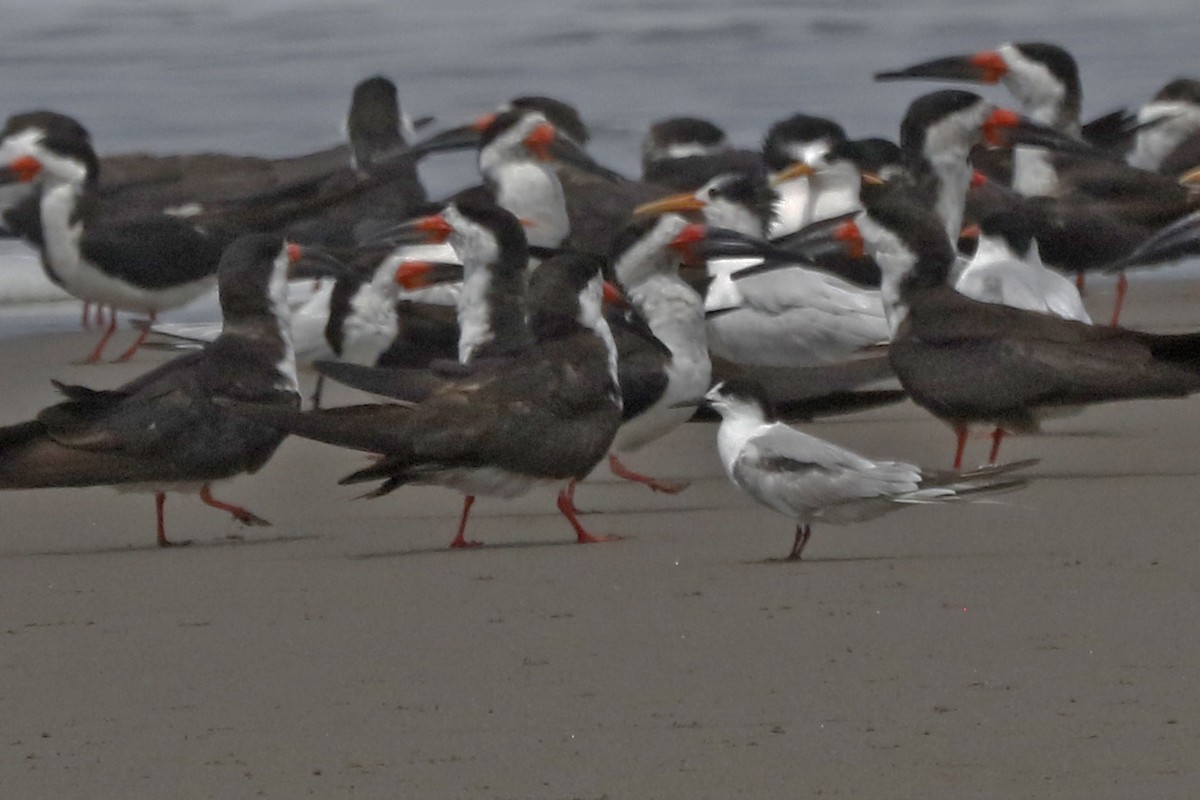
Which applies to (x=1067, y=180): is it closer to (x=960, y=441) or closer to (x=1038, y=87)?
(x=1038, y=87)

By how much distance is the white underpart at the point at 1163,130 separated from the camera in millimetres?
13062

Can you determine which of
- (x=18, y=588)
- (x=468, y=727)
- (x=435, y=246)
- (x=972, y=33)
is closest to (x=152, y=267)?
(x=435, y=246)

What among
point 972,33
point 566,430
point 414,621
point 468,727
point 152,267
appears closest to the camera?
point 468,727

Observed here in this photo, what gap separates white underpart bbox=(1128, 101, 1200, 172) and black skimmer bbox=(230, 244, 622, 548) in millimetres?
7028

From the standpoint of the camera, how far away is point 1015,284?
775 cm

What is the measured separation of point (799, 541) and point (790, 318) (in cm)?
308

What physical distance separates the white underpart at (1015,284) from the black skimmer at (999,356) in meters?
0.41

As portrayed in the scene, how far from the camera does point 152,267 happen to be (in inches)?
416

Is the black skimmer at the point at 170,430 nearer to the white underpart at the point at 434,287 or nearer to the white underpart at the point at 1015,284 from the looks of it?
the white underpart at the point at 1015,284

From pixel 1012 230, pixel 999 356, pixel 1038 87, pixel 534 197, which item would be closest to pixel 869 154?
pixel 1038 87

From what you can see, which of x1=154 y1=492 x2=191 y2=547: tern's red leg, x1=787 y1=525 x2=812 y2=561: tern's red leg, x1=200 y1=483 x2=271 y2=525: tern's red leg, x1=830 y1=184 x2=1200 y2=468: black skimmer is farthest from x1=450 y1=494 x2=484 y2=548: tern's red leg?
x1=830 y1=184 x2=1200 y2=468: black skimmer

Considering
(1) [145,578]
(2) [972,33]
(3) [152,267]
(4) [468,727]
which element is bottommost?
(2) [972,33]

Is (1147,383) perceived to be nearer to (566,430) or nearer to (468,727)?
(566,430)

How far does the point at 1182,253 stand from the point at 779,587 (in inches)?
168
